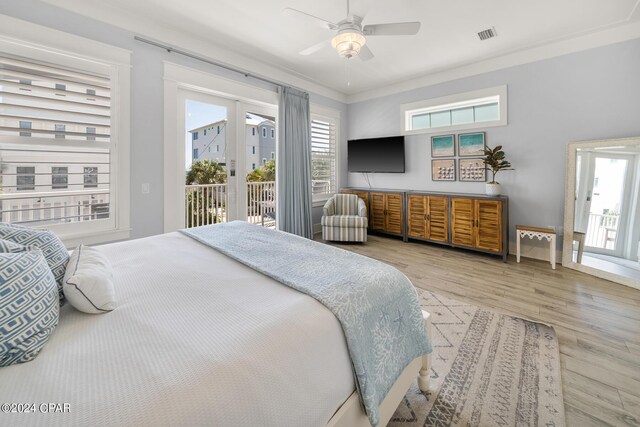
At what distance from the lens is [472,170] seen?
4352 millimetres

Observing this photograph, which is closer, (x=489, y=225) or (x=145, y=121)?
(x=145, y=121)

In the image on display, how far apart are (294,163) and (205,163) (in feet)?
4.55

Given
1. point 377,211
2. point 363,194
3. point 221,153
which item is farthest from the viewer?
point 363,194

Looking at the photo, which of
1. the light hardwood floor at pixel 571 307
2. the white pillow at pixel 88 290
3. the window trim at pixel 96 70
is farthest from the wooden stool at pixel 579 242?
the window trim at pixel 96 70

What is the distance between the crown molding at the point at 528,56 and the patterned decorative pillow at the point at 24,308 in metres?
5.05

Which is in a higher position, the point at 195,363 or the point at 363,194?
the point at 363,194

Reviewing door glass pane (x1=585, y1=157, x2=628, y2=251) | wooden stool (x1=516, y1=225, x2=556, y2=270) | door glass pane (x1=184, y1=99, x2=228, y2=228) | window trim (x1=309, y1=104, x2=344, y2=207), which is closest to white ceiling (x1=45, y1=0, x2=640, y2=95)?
door glass pane (x1=184, y1=99, x2=228, y2=228)

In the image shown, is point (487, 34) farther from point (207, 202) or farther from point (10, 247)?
point (10, 247)

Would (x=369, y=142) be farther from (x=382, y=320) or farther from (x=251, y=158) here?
(x=382, y=320)

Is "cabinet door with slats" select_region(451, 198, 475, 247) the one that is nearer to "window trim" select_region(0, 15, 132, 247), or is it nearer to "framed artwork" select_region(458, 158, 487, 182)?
"framed artwork" select_region(458, 158, 487, 182)

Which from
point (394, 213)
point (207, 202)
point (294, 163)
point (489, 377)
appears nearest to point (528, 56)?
point (394, 213)

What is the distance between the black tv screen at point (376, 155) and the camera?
5.07 meters

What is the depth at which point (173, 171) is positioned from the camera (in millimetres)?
3230

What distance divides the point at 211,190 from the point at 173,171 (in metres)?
0.64
